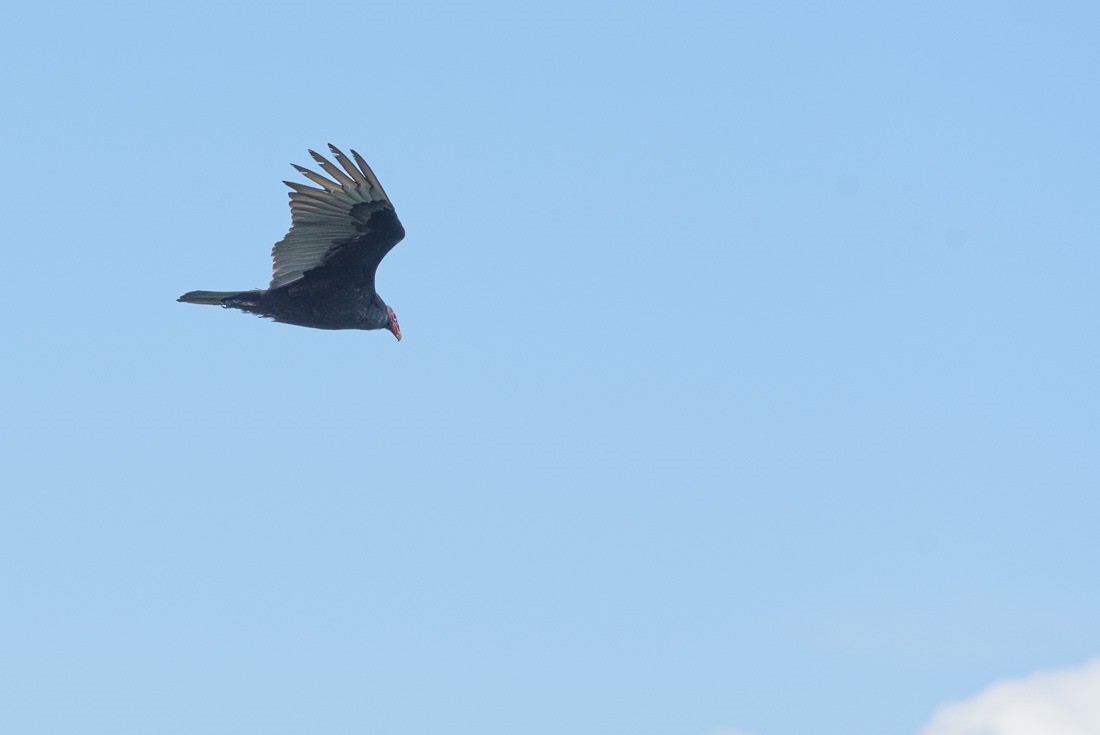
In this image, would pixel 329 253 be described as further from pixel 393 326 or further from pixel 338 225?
pixel 393 326

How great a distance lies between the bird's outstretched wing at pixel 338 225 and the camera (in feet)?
52.1

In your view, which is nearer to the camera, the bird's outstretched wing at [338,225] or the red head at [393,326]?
the bird's outstretched wing at [338,225]

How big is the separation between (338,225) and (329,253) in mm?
345

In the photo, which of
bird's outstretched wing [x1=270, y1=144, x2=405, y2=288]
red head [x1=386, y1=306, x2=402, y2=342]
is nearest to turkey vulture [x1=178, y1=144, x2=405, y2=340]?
bird's outstretched wing [x1=270, y1=144, x2=405, y2=288]

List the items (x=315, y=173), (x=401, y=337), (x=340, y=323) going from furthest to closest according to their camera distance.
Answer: (x=401, y=337) → (x=340, y=323) → (x=315, y=173)

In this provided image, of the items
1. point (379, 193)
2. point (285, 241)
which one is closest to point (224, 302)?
point (285, 241)

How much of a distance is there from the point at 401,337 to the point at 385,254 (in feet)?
6.21

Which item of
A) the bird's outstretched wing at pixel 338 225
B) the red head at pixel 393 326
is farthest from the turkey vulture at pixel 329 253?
the red head at pixel 393 326

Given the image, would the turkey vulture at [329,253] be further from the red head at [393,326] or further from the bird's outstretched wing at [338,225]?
the red head at [393,326]

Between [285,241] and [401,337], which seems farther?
[401,337]

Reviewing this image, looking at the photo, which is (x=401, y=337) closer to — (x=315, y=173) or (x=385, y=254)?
(x=385, y=254)

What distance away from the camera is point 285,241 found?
1634 cm

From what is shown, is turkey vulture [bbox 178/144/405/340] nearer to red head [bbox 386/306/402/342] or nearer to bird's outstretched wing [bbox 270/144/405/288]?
bird's outstretched wing [bbox 270/144/405/288]

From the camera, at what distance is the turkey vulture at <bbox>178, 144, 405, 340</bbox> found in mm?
15953
